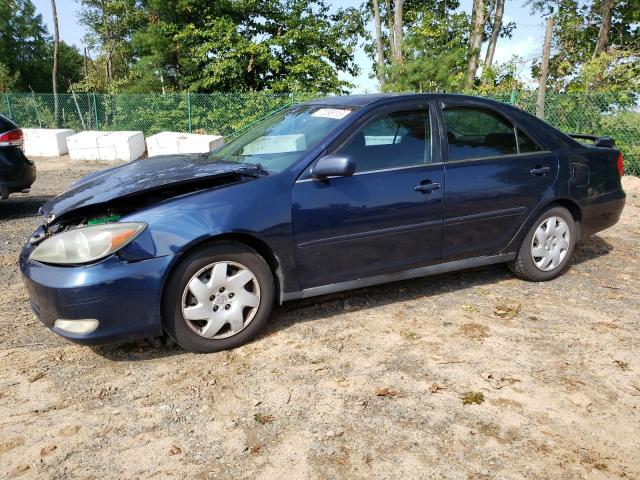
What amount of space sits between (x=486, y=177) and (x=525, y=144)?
60 centimetres

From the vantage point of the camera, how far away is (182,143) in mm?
13906

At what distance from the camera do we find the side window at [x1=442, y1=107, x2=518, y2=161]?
13.2 feet

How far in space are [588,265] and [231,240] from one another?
146 inches

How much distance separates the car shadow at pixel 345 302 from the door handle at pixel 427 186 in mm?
932

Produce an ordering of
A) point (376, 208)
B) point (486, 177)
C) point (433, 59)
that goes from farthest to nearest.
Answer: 1. point (433, 59)
2. point (486, 177)
3. point (376, 208)

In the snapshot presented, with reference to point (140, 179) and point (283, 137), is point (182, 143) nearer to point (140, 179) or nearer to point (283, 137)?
point (283, 137)

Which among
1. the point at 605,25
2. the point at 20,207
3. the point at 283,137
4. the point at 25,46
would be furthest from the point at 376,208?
the point at 25,46

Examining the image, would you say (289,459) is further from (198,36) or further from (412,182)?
(198,36)

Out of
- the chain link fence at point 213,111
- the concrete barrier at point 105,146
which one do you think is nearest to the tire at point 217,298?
the chain link fence at point 213,111

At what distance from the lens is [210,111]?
→ 1681 cm

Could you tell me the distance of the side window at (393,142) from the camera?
367 centimetres

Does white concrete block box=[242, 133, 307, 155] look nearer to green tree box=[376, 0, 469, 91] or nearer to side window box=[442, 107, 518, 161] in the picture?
side window box=[442, 107, 518, 161]

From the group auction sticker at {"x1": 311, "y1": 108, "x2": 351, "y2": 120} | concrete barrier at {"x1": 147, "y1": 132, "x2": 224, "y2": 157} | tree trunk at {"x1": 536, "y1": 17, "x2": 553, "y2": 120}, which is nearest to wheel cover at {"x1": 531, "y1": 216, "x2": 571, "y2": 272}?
auction sticker at {"x1": 311, "y1": 108, "x2": 351, "y2": 120}

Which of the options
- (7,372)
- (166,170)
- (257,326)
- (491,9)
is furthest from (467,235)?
(491,9)
